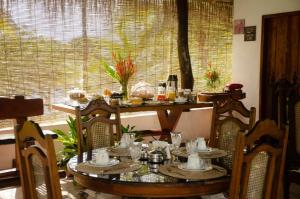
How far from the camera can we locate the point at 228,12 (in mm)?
6148

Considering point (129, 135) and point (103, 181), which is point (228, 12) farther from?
point (103, 181)

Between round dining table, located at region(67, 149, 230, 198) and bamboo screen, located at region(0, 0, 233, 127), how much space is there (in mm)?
2866

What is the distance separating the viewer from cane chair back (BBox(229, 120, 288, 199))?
65.5 inches

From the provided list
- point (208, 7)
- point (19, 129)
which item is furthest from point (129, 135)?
point (208, 7)

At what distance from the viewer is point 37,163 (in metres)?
1.69

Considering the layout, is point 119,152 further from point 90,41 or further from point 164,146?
point 90,41

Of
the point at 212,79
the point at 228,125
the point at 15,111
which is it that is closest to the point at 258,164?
the point at 228,125

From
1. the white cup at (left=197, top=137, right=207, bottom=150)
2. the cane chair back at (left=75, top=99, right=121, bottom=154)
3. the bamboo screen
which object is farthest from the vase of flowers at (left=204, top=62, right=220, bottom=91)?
the white cup at (left=197, top=137, right=207, bottom=150)

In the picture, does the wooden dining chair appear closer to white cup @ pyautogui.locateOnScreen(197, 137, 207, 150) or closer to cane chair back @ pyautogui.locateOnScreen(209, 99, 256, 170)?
cane chair back @ pyautogui.locateOnScreen(209, 99, 256, 170)

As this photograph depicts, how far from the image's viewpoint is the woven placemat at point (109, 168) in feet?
6.27

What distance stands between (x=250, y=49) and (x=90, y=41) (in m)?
2.38

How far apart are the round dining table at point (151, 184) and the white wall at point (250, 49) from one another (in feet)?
13.4

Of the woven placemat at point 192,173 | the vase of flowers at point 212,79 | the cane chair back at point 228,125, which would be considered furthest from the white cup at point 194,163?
the vase of flowers at point 212,79

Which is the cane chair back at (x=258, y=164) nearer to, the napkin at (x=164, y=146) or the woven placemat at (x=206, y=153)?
the woven placemat at (x=206, y=153)
